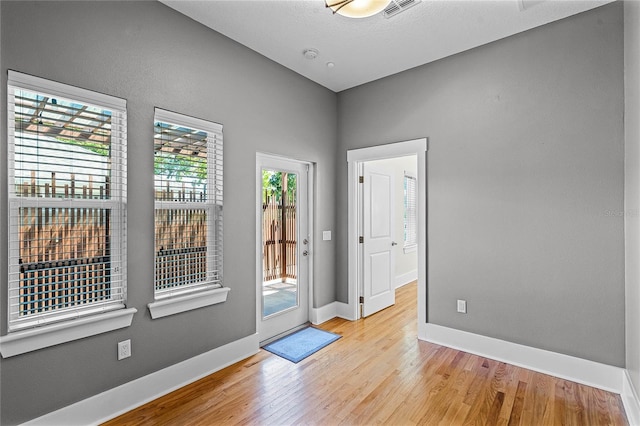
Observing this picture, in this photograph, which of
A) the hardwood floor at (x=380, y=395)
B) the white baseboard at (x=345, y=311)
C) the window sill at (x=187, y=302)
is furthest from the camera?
the white baseboard at (x=345, y=311)

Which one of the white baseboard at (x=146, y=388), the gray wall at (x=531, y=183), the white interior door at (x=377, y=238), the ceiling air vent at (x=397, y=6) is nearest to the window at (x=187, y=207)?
the white baseboard at (x=146, y=388)

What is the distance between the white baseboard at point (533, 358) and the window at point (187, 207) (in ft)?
7.52

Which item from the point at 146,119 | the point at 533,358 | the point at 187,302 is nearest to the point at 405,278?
the point at 533,358

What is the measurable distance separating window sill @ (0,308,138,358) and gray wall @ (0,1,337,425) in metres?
0.05

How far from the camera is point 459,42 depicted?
3.04 metres

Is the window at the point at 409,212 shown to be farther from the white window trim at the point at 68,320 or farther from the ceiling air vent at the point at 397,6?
the white window trim at the point at 68,320

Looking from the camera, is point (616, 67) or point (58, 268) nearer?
point (58, 268)

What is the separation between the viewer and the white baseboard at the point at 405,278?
5.82m

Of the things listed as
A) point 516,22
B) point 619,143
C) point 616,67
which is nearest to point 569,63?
point 616,67

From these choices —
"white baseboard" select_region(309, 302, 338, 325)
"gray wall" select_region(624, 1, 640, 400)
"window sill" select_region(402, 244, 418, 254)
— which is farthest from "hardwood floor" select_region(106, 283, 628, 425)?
"window sill" select_region(402, 244, 418, 254)

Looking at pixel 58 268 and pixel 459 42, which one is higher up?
pixel 459 42

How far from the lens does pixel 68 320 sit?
2.02 metres

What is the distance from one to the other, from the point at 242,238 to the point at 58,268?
1395mm

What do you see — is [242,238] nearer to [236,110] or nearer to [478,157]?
[236,110]
